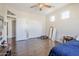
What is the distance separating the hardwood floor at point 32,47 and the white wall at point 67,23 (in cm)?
27

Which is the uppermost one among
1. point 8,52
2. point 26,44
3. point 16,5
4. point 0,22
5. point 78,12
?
point 16,5

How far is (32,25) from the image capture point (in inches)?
79.0

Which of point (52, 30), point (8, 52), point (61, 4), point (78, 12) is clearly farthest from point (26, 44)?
point (78, 12)

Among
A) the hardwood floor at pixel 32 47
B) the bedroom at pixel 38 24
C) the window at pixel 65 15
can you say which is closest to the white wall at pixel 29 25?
the bedroom at pixel 38 24

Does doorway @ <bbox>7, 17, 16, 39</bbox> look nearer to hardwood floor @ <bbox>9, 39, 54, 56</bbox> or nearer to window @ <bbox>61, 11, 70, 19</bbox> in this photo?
hardwood floor @ <bbox>9, 39, 54, 56</bbox>

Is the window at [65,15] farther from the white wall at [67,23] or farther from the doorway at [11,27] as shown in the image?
the doorway at [11,27]

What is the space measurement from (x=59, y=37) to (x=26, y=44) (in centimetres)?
63

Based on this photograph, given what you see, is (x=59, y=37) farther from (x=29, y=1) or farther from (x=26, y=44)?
(x=29, y=1)

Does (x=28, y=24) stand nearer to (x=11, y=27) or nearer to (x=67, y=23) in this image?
(x=11, y=27)

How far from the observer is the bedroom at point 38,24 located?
182cm

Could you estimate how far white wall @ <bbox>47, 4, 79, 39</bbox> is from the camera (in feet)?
5.97

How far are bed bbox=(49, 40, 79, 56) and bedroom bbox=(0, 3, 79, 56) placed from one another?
85 mm

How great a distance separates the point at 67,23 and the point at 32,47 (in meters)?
0.78

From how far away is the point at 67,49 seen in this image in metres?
1.74
